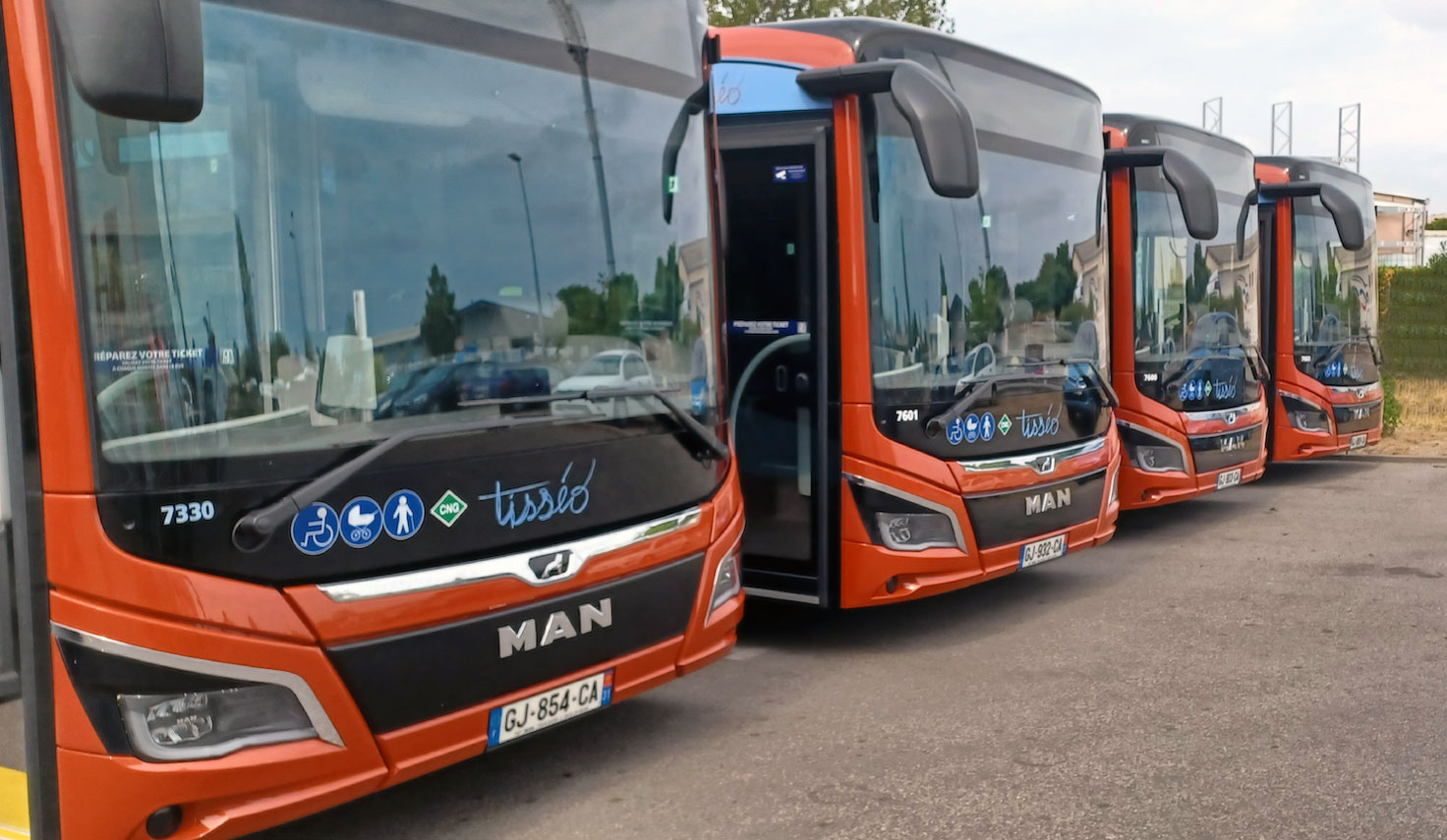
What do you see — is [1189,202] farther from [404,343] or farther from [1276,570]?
[404,343]

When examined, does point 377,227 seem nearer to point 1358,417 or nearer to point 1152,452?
point 1152,452

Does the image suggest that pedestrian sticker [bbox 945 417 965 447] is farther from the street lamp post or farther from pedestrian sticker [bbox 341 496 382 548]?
pedestrian sticker [bbox 341 496 382 548]

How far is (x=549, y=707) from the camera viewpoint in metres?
4.17

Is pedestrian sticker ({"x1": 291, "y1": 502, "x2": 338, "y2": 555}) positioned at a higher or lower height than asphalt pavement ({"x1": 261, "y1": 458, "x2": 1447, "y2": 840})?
higher

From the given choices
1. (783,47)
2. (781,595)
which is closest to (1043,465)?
(781,595)

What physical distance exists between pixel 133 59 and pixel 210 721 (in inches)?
61.4

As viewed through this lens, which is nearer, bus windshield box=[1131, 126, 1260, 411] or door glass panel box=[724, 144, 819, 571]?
door glass panel box=[724, 144, 819, 571]

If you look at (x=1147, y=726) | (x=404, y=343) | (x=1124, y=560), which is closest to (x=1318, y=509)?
(x=1124, y=560)

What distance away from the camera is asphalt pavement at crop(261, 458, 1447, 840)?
14.0 ft

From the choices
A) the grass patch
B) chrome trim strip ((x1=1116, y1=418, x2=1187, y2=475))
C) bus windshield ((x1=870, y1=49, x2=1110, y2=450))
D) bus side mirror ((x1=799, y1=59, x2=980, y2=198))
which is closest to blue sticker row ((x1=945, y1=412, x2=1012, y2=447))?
bus windshield ((x1=870, y1=49, x2=1110, y2=450))

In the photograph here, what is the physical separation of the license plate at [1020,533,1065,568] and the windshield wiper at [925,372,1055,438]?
0.82 meters

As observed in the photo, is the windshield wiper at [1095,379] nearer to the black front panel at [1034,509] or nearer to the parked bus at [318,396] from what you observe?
the black front panel at [1034,509]

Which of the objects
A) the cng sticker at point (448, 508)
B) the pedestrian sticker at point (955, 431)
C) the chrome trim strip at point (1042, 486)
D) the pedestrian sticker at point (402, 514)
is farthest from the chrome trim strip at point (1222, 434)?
the pedestrian sticker at point (402, 514)

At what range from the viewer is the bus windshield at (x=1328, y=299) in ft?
40.9
